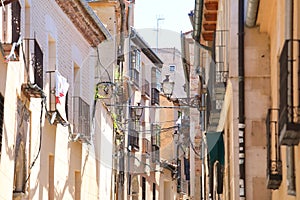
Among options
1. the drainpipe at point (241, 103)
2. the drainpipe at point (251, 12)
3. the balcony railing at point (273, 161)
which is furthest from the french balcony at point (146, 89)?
the balcony railing at point (273, 161)

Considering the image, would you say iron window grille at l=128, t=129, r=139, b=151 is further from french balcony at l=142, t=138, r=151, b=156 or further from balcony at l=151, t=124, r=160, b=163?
balcony at l=151, t=124, r=160, b=163

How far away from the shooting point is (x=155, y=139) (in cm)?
4281

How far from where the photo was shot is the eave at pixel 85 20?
24078mm

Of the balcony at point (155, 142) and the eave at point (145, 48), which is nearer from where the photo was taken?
A: the eave at point (145, 48)

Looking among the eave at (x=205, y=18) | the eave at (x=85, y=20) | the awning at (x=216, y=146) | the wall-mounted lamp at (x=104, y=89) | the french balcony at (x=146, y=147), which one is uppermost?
the eave at (x=85, y=20)

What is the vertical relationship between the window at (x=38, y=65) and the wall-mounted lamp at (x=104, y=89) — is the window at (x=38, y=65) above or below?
below

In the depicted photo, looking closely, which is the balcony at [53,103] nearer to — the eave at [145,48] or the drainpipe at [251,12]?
the drainpipe at [251,12]

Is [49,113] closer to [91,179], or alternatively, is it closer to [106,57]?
[91,179]

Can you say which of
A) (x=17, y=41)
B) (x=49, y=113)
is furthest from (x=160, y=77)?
(x=17, y=41)

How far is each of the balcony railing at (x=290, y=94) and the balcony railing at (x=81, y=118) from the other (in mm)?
15294

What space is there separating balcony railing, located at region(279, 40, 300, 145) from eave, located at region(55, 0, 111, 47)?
13908 mm

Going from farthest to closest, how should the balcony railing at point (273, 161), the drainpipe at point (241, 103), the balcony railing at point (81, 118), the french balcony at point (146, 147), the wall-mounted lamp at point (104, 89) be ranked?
the french balcony at point (146, 147) < the wall-mounted lamp at point (104, 89) < the balcony railing at point (81, 118) < the drainpipe at point (241, 103) < the balcony railing at point (273, 161)

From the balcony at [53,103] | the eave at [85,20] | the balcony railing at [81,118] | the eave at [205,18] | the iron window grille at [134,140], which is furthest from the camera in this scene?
the iron window grille at [134,140]

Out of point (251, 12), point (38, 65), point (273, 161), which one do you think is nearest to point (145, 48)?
point (38, 65)
